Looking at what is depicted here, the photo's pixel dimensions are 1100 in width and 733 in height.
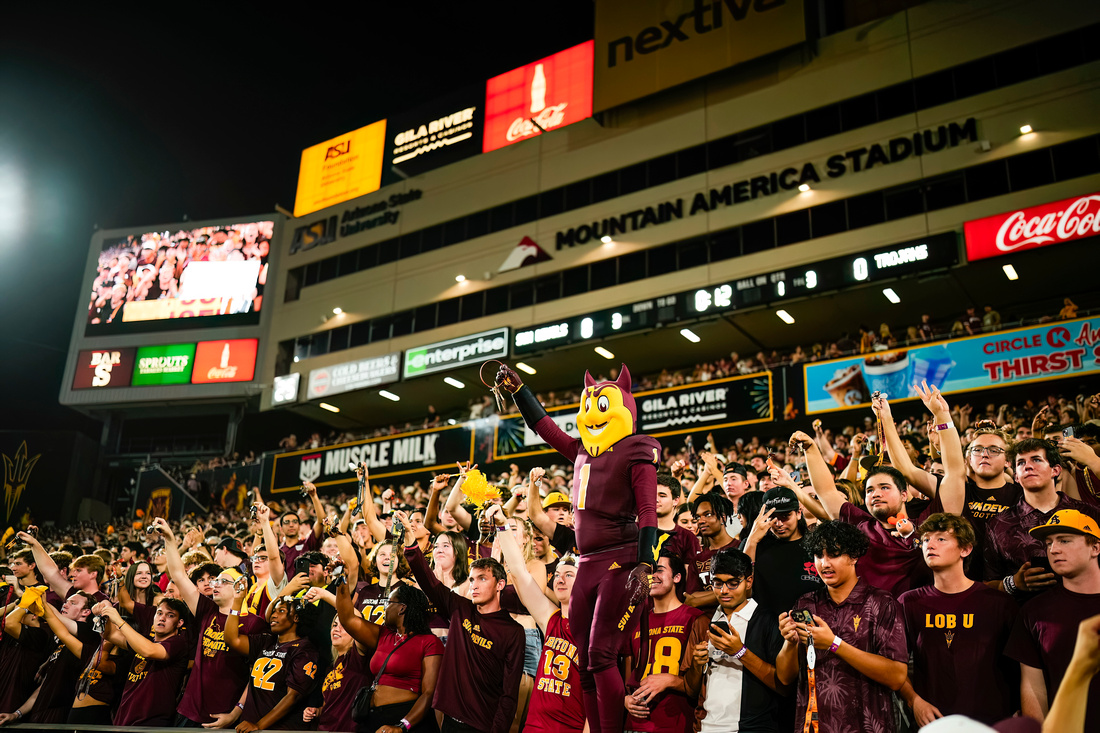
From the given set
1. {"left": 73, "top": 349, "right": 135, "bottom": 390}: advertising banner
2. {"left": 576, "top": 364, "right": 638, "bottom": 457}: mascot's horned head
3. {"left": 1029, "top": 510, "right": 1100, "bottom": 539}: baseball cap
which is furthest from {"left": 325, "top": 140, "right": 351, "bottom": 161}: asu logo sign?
{"left": 1029, "top": 510, "right": 1100, "bottom": 539}: baseball cap

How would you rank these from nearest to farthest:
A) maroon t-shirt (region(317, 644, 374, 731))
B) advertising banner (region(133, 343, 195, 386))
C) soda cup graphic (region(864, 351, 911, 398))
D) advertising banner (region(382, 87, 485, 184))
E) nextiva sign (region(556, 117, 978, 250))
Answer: maroon t-shirt (region(317, 644, 374, 731)) → soda cup graphic (region(864, 351, 911, 398)) → nextiva sign (region(556, 117, 978, 250)) → advertising banner (region(382, 87, 485, 184)) → advertising banner (region(133, 343, 195, 386))

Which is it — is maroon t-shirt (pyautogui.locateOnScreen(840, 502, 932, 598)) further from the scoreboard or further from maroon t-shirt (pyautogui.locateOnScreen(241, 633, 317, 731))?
the scoreboard

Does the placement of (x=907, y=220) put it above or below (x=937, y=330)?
above

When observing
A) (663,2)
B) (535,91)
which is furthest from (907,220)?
(535,91)

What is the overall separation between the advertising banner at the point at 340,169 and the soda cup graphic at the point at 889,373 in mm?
23631

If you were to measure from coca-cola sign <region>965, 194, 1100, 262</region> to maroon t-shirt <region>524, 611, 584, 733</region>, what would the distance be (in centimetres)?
1806

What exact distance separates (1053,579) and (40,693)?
341 inches

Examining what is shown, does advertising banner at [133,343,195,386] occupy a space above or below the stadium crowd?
above

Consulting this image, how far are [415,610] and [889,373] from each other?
14.7 meters

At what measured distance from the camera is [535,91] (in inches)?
1236

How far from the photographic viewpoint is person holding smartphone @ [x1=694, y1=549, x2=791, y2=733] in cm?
482

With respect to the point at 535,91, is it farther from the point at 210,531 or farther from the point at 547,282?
the point at 210,531

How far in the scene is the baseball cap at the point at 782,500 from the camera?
5.70m

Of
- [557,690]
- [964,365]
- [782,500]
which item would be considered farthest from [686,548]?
[964,365]
